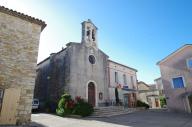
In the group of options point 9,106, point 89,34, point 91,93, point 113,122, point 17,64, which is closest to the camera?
point 9,106

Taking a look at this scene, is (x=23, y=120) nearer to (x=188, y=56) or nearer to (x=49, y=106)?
(x=49, y=106)

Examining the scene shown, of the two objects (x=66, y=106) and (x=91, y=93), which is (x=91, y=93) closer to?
(x=91, y=93)

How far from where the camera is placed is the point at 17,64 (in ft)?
30.4

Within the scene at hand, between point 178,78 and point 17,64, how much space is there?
56.3 ft

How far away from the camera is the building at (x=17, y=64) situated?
834 cm

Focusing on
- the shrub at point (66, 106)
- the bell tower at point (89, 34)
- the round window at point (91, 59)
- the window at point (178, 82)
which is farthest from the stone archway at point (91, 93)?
the window at point (178, 82)

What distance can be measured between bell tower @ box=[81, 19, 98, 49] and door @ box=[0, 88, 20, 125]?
11.3 meters

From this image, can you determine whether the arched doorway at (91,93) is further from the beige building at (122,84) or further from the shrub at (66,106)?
the shrub at (66,106)

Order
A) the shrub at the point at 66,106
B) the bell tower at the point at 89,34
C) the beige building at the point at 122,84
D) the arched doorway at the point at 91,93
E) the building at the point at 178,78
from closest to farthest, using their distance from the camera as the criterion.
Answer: the shrub at the point at 66,106
the building at the point at 178,78
the arched doorway at the point at 91,93
the bell tower at the point at 89,34
the beige building at the point at 122,84

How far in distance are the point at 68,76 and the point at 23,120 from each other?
26.5 ft

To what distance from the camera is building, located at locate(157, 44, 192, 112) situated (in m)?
17.2

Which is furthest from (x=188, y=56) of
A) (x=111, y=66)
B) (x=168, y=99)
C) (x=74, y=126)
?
(x=74, y=126)

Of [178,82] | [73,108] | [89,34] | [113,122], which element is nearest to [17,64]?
[73,108]

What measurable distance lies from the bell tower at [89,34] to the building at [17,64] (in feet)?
27.9
